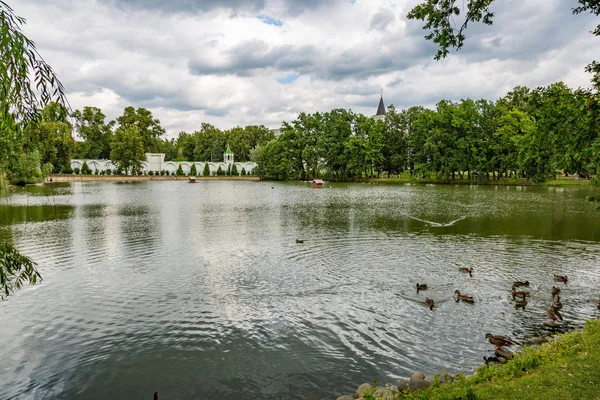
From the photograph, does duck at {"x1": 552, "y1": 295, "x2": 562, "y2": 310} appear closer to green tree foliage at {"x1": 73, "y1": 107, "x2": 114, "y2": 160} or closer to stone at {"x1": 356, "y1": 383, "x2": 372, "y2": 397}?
stone at {"x1": 356, "y1": 383, "x2": 372, "y2": 397}

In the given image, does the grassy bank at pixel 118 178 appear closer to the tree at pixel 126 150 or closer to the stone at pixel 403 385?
the tree at pixel 126 150

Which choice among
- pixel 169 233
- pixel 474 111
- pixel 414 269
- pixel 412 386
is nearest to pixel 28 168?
pixel 169 233

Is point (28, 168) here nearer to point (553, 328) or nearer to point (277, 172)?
point (277, 172)

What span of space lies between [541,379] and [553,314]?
5823 mm

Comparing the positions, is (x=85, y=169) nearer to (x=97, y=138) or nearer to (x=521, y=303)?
Result: (x=97, y=138)

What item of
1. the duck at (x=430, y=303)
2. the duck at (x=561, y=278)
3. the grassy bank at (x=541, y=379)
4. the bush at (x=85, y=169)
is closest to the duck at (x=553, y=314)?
the duck at (x=430, y=303)

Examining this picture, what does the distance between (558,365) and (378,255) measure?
11.8m

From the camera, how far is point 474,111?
77.4 metres

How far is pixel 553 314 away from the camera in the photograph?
10.7 metres

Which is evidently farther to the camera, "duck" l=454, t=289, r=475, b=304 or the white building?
the white building

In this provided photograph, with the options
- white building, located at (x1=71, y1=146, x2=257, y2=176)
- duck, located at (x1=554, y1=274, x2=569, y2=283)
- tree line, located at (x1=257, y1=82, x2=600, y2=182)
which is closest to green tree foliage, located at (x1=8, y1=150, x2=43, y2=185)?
white building, located at (x1=71, y1=146, x2=257, y2=176)

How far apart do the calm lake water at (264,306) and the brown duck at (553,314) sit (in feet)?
1.13

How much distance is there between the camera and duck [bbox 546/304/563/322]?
10.6 metres

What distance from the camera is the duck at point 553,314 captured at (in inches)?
416
